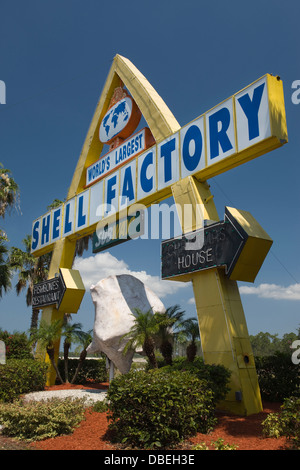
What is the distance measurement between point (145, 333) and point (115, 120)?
11259mm

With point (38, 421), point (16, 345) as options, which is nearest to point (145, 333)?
point (38, 421)

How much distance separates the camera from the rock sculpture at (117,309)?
16094 millimetres

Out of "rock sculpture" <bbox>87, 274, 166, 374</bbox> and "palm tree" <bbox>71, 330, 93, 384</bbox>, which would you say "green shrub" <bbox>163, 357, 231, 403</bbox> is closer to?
"rock sculpture" <bbox>87, 274, 166, 374</bbox>

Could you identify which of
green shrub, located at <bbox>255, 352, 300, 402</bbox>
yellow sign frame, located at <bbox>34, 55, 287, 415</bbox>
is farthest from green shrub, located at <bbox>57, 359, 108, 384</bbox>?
green shrub, located at <bbox>255, 352, 300, 402</bbox>

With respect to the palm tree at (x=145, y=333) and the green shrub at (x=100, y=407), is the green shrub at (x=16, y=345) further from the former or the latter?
the green shrub at (x=100, y=407)

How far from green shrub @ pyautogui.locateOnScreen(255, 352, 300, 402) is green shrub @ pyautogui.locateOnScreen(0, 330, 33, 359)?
12.9m

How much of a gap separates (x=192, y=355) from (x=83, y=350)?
7.75 metres

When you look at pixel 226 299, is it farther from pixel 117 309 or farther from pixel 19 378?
pixel 19 378

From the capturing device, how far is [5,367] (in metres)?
14.7

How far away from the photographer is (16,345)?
67.3ft

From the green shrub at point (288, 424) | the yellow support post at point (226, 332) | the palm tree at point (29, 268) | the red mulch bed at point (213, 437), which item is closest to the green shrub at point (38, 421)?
the red mulch bed at point (213, 437)
